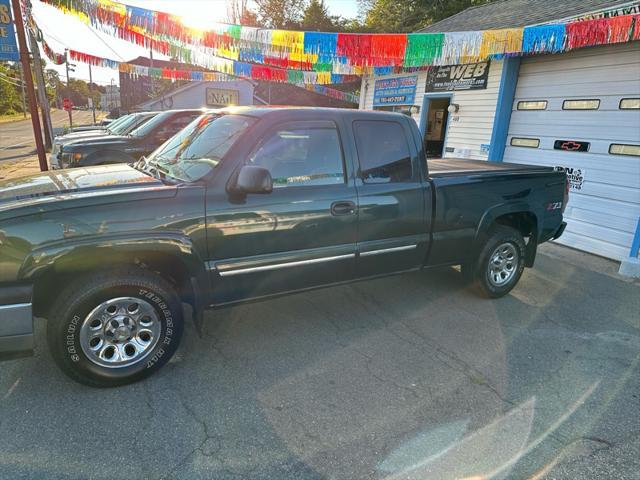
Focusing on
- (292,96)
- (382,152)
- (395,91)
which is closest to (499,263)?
(382,152)

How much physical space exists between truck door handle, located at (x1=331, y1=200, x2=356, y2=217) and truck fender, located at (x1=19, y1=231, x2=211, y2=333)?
1.10 meters

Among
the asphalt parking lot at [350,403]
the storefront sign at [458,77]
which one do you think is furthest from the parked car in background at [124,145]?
the storefront sign at [458,77]

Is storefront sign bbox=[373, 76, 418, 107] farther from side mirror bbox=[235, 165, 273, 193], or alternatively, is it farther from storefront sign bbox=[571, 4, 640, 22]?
side mirror bbox=[235, 165, 273, 193]

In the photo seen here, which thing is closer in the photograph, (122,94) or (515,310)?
(515,310)

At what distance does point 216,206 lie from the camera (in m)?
2.89

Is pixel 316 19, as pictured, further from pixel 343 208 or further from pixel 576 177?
pixel 343 208

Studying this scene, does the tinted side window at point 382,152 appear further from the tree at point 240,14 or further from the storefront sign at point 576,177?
the tree at point 240,14

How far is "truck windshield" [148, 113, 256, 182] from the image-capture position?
310cm

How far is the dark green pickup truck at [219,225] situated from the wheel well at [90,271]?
1 cm

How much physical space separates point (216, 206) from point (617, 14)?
6.96 m

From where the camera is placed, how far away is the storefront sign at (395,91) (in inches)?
423

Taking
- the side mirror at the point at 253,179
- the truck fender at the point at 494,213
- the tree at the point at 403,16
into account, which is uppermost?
the tree at the point at 403,16

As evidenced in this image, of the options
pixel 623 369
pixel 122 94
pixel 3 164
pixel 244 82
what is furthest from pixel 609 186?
pixel 122 94

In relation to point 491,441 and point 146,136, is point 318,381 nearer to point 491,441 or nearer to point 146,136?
point 491,441
